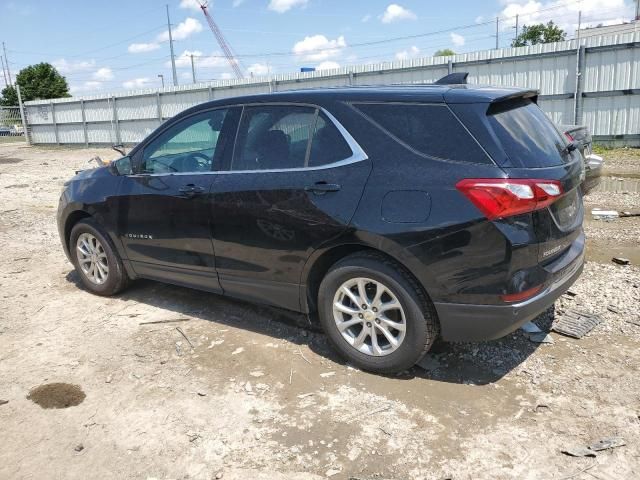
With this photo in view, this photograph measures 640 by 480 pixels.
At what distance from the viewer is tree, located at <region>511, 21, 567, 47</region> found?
6099 centimetres

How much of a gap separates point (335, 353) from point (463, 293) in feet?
3.91

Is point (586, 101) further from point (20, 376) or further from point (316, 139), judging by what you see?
point (20, 376)

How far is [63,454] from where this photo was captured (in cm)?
302

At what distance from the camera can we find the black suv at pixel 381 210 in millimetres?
3119

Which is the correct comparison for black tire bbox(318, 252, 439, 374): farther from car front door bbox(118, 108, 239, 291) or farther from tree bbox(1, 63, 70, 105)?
tree bbox(1, 63, 70, 105)

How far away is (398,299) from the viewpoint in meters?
3.39

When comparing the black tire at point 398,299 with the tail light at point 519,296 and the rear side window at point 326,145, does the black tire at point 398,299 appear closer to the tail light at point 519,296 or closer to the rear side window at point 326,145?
the tail light at point 519,296

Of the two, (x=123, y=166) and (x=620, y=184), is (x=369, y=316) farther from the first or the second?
(x=620, y=184)

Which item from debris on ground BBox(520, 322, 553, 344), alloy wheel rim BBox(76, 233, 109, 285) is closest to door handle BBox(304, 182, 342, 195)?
debris on ground BBox(520, 322, 553, 344)

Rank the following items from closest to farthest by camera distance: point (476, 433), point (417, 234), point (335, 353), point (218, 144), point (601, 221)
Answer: point (476, 433) < point (417, 234) < point (335, 353) < point (218, 144) < point (601, 221)

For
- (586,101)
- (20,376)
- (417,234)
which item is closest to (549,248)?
(417,234)

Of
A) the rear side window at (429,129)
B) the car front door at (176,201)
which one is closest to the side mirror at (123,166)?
the car front door at (176,201)

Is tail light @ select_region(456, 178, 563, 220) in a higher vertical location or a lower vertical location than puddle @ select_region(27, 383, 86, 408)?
higher

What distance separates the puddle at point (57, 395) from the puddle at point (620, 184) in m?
8.58
